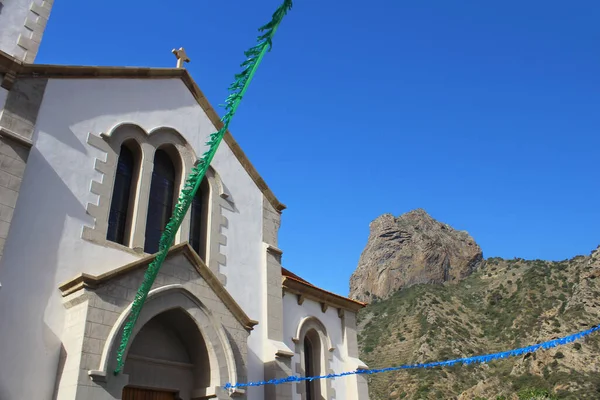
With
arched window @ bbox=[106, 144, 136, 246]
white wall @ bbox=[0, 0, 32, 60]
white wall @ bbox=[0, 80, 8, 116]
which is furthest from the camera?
arched window @ bbox=[106, 144, 136, 246]

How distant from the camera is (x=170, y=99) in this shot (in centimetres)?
1284

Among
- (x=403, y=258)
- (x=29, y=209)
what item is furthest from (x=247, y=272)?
(x=403, y=258)

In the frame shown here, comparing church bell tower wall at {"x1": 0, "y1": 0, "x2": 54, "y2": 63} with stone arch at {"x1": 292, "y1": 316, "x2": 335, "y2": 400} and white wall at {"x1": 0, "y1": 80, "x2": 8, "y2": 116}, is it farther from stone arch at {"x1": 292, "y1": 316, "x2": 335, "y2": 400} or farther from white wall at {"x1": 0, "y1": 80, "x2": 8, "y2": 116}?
stone arch at {"x1": 292, "y1": 316, "x2": 335, "y2": 400}

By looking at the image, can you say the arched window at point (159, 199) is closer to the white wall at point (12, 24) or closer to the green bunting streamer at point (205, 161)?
the green bunting streamer at point (205, 161)

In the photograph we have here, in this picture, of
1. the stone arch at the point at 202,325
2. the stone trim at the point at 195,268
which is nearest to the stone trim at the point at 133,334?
the stone arch at the point at 202,325

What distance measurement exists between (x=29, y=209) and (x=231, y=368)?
4.78m

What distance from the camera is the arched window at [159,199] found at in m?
11.5

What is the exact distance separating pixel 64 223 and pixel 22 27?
4285 mm

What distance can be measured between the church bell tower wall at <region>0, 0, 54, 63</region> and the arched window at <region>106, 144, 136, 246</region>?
2.64 meters

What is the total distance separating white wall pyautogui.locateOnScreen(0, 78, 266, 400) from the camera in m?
8.57

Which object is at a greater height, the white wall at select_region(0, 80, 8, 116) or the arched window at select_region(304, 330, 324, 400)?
the white wall at select_region(0, 80, 8, 116)

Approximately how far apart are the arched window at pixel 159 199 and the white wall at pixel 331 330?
13.3ft

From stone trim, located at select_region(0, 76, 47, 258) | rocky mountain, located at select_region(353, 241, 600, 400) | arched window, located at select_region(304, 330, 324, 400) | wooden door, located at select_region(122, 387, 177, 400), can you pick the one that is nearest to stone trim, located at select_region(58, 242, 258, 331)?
stone trim, located at select_region(0, 76, 47, 258)

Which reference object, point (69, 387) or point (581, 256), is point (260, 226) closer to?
point (69, 387)
